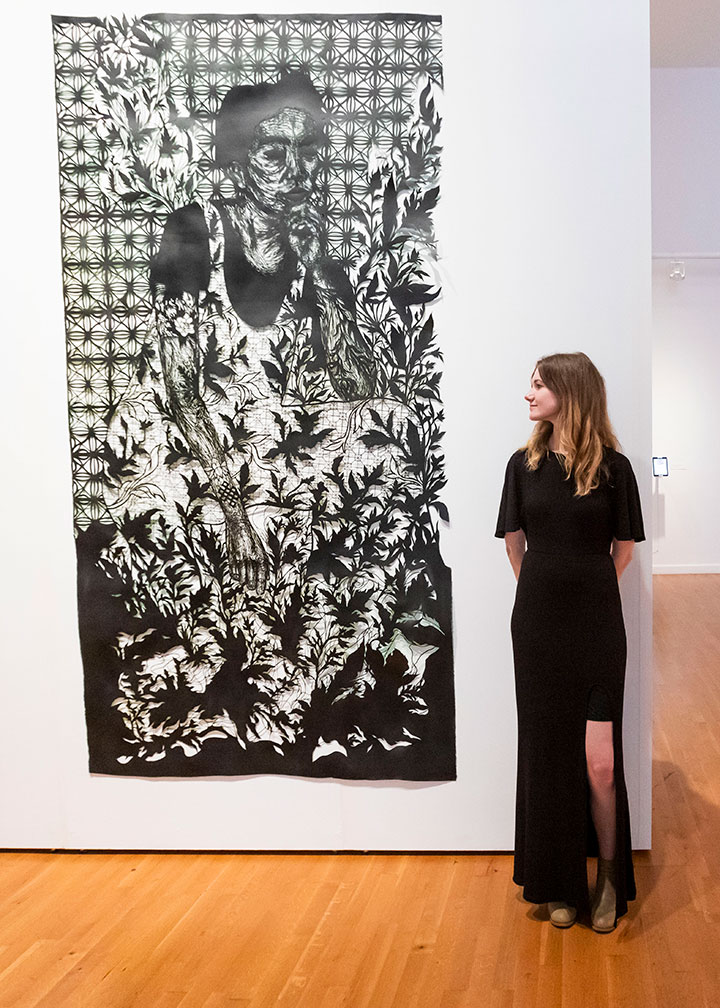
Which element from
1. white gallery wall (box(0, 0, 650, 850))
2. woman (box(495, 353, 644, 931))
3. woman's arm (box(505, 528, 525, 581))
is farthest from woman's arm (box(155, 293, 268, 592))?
woman (box(495, 353, 644, 931))

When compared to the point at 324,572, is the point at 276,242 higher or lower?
higher

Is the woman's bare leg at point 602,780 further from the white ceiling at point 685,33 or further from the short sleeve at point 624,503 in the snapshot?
the white ceiling at point 685,33

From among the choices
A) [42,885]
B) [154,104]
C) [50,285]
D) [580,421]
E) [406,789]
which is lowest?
[42,885]

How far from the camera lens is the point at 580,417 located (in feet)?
9.93

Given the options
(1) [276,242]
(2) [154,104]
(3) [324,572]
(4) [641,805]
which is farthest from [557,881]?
(2) [154,104]

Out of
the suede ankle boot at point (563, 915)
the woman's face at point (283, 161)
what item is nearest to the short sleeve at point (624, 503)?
the suede ankle boot at point (563, 915)

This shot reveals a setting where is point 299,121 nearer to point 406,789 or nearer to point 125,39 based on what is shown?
point 125,39

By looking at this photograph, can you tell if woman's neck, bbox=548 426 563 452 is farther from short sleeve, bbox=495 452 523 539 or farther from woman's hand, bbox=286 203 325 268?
woman's hand, bbox=286 203 325 268

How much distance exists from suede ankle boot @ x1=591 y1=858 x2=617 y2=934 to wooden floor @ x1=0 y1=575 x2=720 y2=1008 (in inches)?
1.3

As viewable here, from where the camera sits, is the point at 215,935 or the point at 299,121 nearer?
the point at 215,935

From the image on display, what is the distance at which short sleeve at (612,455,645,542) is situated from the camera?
303 cm

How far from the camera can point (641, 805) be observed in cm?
356

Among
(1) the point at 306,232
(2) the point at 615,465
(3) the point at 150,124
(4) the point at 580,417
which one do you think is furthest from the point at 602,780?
(3) the point at 150,124

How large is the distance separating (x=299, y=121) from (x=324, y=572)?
5.22 ft
